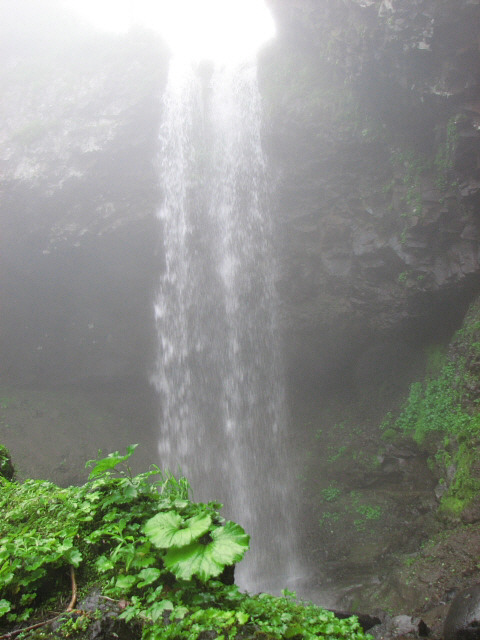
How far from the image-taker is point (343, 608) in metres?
6.03

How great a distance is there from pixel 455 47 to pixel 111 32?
43.5ft

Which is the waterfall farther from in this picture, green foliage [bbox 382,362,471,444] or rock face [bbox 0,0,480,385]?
green foliage [bbox 382,362,471,444]

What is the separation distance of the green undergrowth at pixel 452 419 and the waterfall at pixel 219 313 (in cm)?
362

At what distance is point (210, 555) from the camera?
145 centimetres

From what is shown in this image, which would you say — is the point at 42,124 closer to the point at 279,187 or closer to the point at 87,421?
the point at 279,187

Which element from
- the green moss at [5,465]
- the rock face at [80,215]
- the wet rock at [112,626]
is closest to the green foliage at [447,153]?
the rock face at [80,215]

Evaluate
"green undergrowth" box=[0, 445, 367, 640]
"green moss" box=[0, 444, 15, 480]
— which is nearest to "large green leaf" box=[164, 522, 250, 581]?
"green undergrowth" box=[0, 445, 367, 640]

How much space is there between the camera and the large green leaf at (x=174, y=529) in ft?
4.91

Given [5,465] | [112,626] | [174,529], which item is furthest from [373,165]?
[112,626]

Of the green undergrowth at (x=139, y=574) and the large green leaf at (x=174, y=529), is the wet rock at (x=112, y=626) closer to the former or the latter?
the green undergrowth at (x=139, y=574)

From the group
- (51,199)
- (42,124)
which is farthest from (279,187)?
(42,124)

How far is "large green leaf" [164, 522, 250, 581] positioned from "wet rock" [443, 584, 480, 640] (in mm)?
3490

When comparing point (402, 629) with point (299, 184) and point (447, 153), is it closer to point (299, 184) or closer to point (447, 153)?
point (447, 153)

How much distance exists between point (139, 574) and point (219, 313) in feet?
33.9
